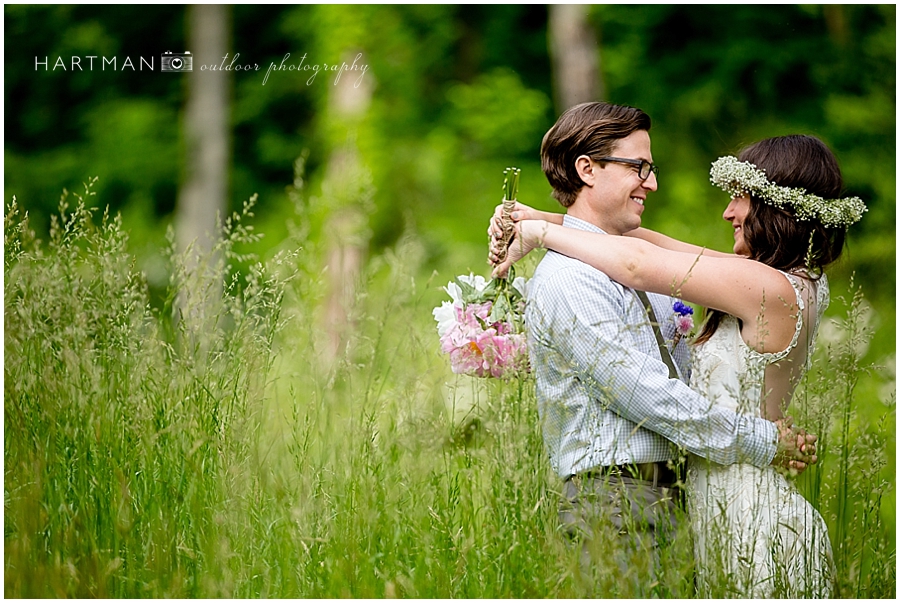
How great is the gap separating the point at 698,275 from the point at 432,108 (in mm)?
10134

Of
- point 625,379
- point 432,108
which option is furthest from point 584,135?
point 432,108

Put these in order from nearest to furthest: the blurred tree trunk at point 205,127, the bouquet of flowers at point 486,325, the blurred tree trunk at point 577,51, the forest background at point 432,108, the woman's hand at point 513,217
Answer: the bouquet of flowers at point 486,325
the woman's hand at point 513,217
the blurred tree trunk at point 577,51
the forest background at point 432,108
the blurred tree trunk at point 205,127

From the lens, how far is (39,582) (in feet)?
7.63

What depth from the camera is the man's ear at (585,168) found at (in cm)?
266

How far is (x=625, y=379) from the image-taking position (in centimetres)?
240

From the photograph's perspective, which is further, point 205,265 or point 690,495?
point 205,265

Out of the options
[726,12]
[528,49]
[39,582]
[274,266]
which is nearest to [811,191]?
[274,266]

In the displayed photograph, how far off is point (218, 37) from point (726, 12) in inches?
259

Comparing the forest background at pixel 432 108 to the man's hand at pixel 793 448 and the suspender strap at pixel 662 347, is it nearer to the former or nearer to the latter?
the suspender strap at pixel 662 347

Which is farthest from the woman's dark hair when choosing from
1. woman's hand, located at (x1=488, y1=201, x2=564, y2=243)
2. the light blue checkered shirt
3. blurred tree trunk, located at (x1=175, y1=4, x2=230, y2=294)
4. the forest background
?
blurred tree trunk, located at (x1=175, y1=4, x2=230, y2=294)

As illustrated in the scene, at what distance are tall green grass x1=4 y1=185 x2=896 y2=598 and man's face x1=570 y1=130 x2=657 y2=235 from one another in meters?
0.60

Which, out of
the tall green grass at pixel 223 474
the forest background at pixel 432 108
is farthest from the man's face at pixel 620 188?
the forest background at pixel 432 108

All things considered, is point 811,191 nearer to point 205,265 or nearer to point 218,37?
point 205,265

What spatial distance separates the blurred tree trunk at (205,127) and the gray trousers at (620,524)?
925cm
